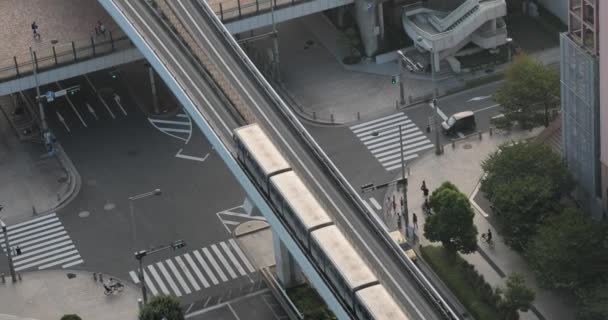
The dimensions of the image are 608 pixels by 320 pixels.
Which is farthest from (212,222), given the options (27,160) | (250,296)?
(27,160)

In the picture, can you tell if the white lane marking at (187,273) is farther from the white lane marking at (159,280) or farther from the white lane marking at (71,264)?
the white lane marking at (71,264)

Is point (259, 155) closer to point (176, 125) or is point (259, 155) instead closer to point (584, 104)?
point (584, 104)

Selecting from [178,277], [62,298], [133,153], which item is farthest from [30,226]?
[178,277]

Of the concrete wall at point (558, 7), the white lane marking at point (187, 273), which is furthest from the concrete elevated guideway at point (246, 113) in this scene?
the concrete wall at point (558, 7)

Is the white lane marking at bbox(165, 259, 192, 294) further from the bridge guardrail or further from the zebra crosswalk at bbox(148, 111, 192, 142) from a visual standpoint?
the zebra crosswalk at bbox(148, 111, 192, 142)

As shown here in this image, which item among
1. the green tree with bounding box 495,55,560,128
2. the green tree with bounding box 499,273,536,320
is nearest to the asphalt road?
the green tree with bounding box 499,273,536,320

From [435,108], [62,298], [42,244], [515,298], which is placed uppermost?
[435,108]
